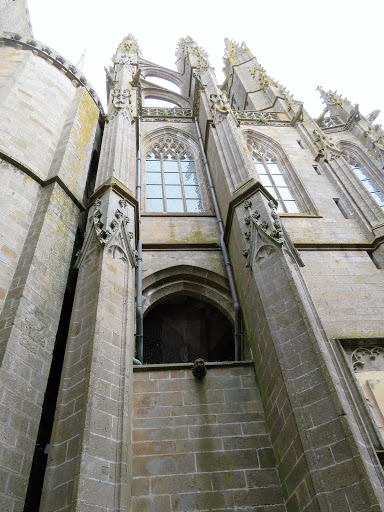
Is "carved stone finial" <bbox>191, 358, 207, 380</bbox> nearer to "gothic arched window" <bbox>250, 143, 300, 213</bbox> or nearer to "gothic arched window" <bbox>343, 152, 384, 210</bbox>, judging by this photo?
"gothic arched window" <bbox>250, 143, 300, 213</bbox>

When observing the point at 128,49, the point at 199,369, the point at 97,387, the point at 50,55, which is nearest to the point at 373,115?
the point at 128,49

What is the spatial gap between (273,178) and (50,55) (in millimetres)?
7282

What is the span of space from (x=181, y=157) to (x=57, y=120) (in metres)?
4.41

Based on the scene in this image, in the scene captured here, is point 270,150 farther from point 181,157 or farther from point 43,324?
point 43,324

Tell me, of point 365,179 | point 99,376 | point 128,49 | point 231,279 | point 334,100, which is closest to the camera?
point 99,376

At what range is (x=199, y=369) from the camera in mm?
6277

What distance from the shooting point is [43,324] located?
581cm

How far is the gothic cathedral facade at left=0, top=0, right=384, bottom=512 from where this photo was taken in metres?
4.50

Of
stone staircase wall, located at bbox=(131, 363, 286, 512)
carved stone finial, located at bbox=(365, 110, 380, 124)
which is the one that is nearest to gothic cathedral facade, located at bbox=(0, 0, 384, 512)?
stone staircase wall, located at bbox=(131, 363, 286, 512)

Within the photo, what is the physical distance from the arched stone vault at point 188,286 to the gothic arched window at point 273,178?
3.25 m

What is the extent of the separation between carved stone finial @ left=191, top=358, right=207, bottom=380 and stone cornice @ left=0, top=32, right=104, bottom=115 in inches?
365

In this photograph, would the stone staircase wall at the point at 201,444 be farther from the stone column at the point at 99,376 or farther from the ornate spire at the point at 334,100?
the ornate spire at the point at 334,100

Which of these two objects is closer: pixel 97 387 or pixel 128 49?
pixel 97 387

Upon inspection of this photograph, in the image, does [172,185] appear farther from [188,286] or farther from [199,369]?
[199,369]
